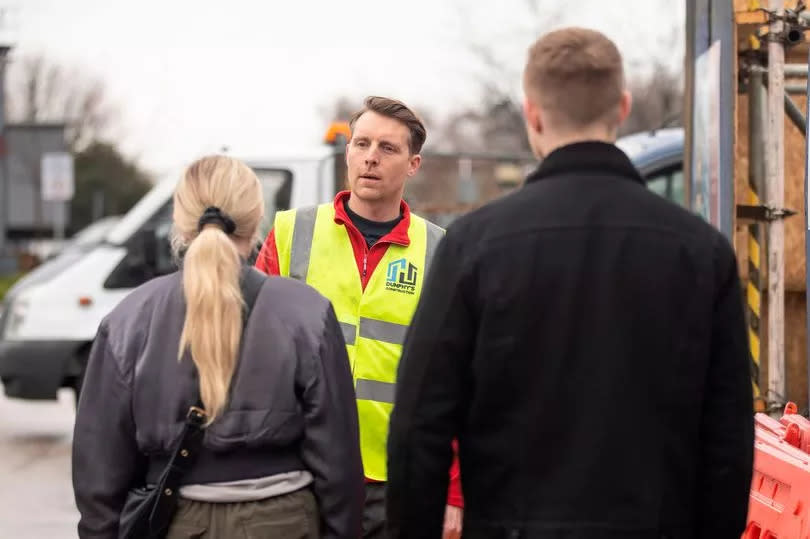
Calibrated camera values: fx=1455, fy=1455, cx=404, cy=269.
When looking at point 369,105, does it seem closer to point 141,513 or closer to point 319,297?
point 319,297

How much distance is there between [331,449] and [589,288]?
98 cm

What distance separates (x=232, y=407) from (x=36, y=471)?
7.69 meters

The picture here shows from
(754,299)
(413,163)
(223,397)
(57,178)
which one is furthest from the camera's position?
(57,178)

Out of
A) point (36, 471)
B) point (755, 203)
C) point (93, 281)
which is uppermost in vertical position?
point (755, 203)

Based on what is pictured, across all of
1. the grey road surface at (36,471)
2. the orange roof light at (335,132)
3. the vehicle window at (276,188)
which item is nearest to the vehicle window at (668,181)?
the orange roof light at (335,132)

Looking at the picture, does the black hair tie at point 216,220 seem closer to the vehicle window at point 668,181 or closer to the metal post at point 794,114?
the metal post at point 794,114

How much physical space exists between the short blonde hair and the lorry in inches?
300

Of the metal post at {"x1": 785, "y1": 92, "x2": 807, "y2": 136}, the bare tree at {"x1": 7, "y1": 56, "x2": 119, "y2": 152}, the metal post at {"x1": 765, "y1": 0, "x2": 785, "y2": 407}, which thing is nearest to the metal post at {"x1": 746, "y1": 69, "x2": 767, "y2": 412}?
the metal post at {"x1": 785, "y1": 92, "x2": 807, "y2": 136}

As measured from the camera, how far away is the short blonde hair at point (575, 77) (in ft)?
9.27

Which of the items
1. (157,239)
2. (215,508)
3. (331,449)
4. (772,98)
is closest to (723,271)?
(331,449)

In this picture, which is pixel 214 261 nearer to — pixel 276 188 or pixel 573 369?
pixel 573 369

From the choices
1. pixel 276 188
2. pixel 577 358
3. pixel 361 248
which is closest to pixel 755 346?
pixel 361 248

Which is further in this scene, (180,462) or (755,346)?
(755,346)

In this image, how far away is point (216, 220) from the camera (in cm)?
358
